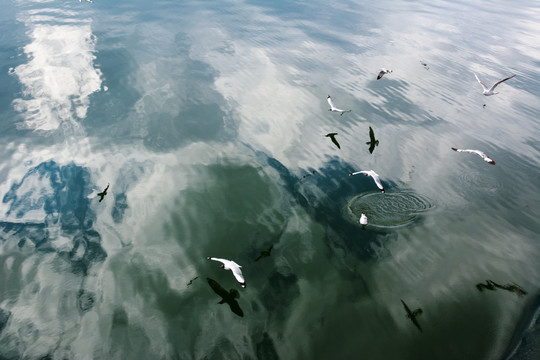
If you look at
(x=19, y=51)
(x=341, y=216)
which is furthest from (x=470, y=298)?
(x=19, y=51)

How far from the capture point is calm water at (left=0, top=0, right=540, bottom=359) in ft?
37.9

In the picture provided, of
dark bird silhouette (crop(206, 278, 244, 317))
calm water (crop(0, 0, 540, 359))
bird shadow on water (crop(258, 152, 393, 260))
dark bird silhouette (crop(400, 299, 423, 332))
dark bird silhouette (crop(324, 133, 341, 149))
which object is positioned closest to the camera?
calm water (crop(0, 0, 540, 359))

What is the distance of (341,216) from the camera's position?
16156 mm

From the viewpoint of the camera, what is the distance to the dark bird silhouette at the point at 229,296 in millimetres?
Answer: 12072

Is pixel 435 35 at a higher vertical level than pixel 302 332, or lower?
higher

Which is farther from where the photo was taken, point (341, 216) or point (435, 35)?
point (435, 35)

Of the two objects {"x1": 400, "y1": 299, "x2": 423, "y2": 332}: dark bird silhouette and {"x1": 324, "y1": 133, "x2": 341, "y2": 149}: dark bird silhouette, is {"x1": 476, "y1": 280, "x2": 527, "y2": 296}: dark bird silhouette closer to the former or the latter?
{"x1": 400, "y1": 299, "x2": 423, "y2": 332}: dark bird silhouette

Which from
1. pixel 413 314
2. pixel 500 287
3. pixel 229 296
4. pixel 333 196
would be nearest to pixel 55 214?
pixel 229 296

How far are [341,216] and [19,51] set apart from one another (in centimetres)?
3702

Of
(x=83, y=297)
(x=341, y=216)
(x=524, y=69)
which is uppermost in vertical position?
(x=524, y=69)

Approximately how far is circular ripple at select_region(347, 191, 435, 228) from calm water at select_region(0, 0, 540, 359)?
0.37 feet

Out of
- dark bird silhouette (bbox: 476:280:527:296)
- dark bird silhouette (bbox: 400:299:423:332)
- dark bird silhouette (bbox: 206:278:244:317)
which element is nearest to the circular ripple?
dark bird silhouette (bbox: 476:280:527:296)

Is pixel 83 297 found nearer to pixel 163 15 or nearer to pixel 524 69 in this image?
pixel 163 15

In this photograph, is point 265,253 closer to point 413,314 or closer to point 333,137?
point 413,314
